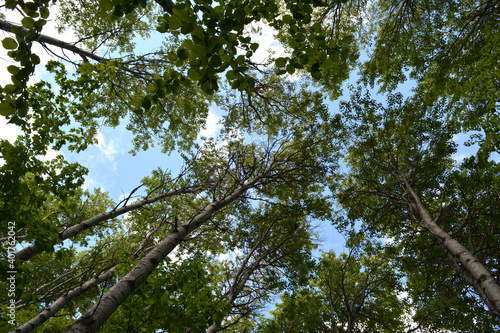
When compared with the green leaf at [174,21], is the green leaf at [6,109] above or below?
below

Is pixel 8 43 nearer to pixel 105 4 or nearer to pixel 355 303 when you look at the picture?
pixel 105 4

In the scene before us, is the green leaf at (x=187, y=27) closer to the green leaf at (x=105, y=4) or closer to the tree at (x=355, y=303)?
the green leaf at (x=105, y=4)

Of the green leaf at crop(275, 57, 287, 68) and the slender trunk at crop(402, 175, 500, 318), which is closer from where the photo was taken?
the green leaf at crop(275, 57, 287, 68)

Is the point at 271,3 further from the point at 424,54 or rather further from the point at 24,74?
the point at 424,54

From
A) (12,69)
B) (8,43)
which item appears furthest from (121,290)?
(8,43)

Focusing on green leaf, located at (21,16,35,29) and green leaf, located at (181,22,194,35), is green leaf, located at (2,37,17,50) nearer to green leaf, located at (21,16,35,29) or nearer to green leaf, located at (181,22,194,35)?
green leaf, located at (21,16,35,29)

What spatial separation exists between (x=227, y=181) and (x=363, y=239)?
5715mm

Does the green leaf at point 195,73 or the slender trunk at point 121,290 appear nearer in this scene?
the green leaf at point 195,73

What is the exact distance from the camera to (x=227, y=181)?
371 inches

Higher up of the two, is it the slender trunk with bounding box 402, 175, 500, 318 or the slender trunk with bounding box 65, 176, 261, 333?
the slender trunk with bounding box 402, 175, 500, 318

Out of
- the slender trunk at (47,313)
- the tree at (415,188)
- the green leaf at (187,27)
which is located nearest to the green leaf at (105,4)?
the green leaf at (187,27)

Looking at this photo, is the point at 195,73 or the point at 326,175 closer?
the point at 195,73

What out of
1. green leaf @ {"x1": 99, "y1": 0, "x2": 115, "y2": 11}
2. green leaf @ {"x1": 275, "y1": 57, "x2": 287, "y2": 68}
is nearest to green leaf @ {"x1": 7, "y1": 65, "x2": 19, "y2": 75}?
green leaf @ {"x1": 99, "y1": 0, "x2": 115, "y2": 11}

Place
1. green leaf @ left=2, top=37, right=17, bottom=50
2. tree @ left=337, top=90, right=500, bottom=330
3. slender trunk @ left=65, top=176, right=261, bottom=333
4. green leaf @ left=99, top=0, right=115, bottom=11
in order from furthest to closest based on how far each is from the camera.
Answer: tree @ left=337, top=90, right=500, bottom=330, slender trunk @ left=65, top=176, right=261, bottom=333, green leaf @ left=99, top=0, right=115, bottom=11, green leaf @ left=2, top=37, right=17, bottom=50
